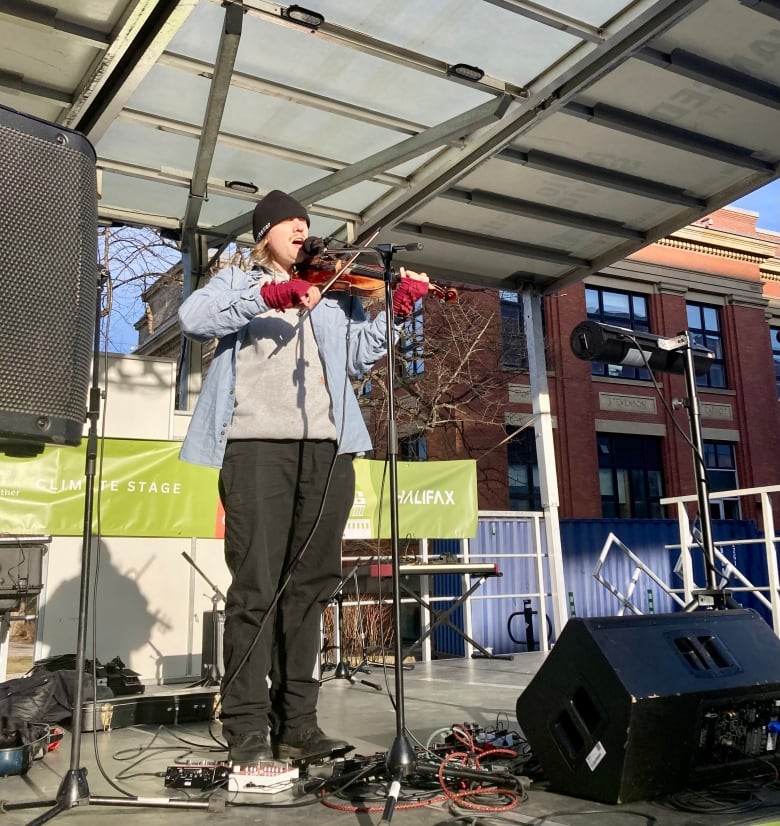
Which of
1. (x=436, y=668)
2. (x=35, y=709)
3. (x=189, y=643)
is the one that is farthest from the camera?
(x=436, y=668)

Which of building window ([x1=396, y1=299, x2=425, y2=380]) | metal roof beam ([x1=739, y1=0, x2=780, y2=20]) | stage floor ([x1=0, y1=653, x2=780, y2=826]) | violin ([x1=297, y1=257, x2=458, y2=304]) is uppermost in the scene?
building window ([x1=396, y1=299, x2=425, y2=380])

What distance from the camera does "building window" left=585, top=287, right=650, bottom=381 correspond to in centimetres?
1866

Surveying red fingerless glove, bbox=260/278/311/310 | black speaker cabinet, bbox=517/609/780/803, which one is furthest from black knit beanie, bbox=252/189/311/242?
black speaker cabinet, bbox=517/609/780/803

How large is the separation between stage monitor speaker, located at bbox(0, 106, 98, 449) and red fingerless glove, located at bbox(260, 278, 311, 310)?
1.87ft

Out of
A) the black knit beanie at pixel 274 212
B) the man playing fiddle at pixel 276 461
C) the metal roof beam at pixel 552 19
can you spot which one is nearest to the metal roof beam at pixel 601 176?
the metal roof beam at pixel 552 19

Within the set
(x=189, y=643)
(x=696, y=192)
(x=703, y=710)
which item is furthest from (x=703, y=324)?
(x=703, y=710)

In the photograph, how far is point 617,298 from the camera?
754 inches

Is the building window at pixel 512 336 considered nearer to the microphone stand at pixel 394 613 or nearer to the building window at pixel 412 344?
the building window at pixel 412 344

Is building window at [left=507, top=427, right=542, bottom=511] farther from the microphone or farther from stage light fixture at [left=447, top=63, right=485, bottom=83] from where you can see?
the microphone

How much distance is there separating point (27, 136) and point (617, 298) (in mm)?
18675

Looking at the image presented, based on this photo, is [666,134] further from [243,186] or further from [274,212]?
[274,212]

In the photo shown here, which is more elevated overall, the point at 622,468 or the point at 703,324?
the point at 703,324

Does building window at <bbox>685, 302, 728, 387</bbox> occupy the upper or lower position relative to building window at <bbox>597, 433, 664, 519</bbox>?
upper

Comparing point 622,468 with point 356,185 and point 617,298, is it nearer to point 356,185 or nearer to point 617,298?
point 617,298
